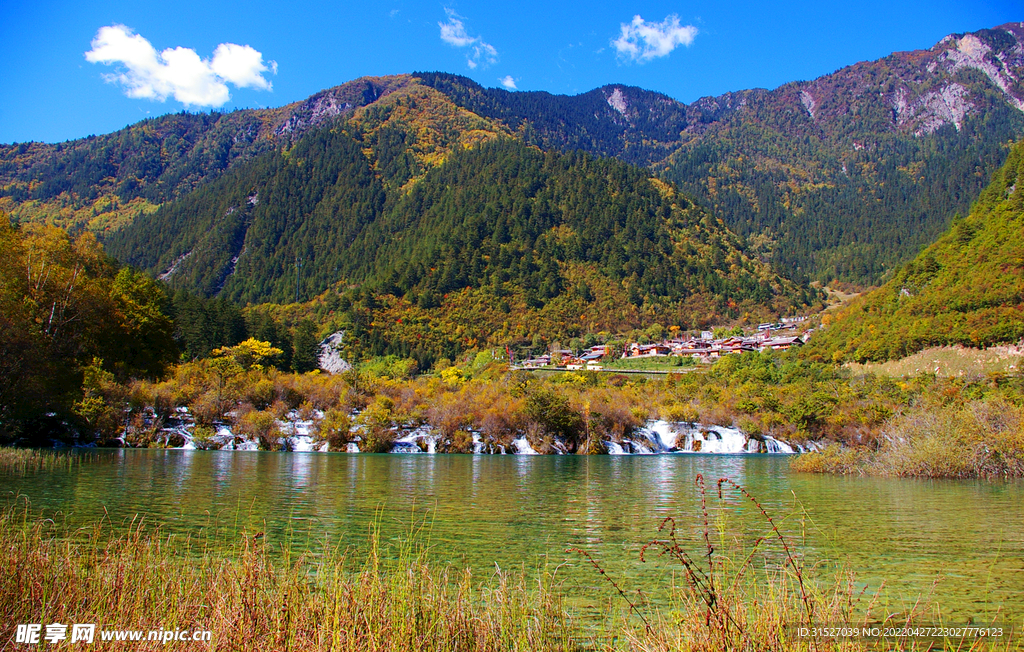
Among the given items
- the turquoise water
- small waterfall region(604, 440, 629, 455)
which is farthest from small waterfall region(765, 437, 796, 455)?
the turquoise water

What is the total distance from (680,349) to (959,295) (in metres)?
61.4

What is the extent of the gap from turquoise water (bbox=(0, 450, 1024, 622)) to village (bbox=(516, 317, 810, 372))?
9344cm

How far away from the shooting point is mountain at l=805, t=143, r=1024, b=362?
90.8 meters

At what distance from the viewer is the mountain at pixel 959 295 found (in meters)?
90.8

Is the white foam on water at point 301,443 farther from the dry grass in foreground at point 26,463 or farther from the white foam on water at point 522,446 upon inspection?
the dry grass in foreground at point 26,463

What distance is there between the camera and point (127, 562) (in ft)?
29.7

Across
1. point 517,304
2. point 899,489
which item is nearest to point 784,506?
point 899,489

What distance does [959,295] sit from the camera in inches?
3809

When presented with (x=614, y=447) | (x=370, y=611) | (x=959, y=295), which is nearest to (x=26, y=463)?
(x=370, y=611)

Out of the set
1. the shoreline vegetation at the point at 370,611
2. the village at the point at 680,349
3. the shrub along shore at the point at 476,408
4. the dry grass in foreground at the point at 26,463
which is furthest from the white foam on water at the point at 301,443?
the village at the point at 680,349

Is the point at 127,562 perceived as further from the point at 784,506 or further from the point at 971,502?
the point at 971,502

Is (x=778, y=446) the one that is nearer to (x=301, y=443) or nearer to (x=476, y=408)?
(x=476, y=408)

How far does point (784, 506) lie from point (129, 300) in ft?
207

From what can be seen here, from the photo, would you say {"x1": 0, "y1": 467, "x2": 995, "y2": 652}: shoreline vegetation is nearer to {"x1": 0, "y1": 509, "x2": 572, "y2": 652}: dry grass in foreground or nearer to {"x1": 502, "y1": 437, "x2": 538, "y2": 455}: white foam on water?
{"x1": 0, "y1": 509, "x2": 572, "y2": 652}: dry grass in foreground
